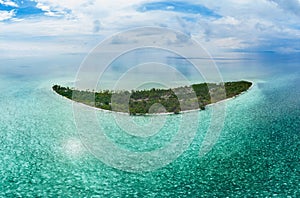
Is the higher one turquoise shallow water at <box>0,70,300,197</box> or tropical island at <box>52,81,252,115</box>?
tropical island at <box>52,81,252,115</box>

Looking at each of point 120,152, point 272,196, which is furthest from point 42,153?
point 272,196

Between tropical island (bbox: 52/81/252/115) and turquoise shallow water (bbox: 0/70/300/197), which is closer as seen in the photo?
turquoise shallow water (bbox: 0/70/300/197)

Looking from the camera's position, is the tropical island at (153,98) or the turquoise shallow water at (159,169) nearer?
the turquoise shallow water at (159,169)

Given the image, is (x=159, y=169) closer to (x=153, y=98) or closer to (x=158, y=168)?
(x=158, y=168)

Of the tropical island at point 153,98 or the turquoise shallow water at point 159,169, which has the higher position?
the tropical island at point 153,98

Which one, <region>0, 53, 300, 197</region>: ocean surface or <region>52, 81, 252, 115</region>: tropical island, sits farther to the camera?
<region>52, 81, 252, 115</region>: tropical island
